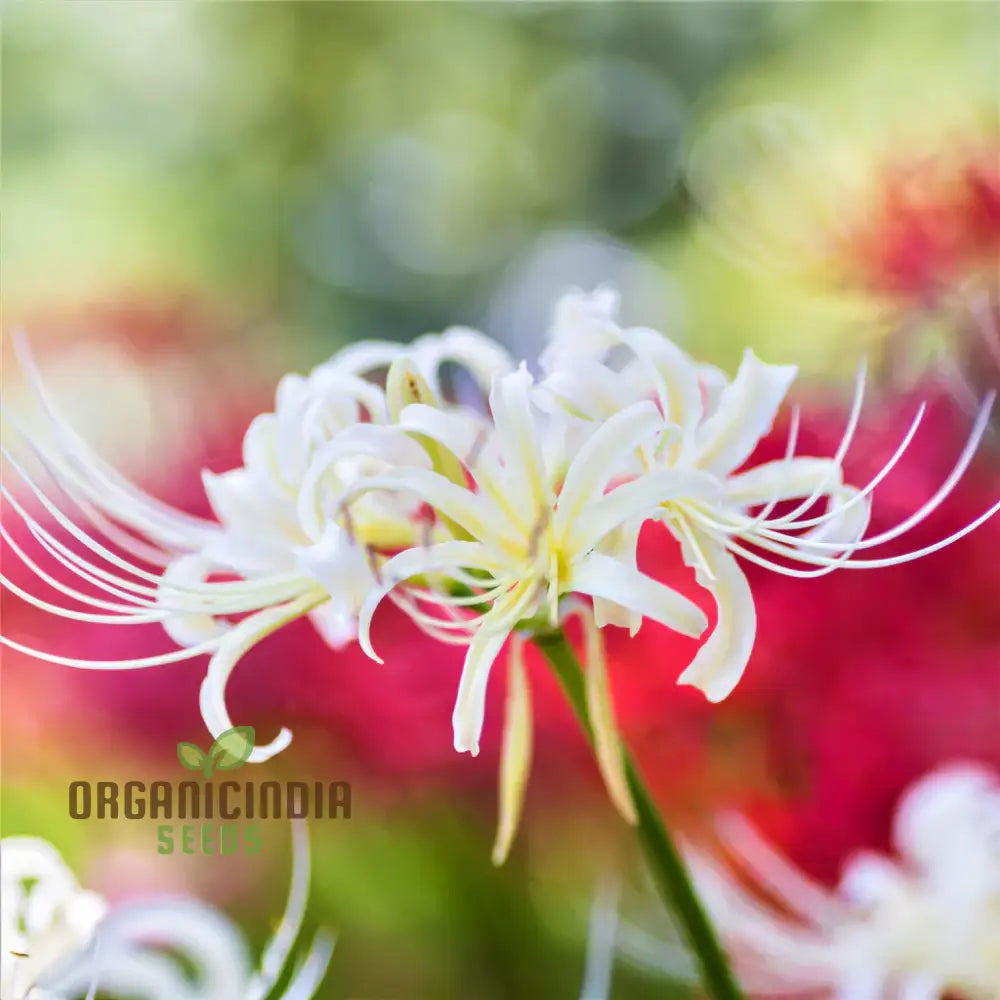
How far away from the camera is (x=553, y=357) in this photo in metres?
0.27

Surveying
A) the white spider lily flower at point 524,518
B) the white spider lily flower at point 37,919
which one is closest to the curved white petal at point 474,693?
the white spider lily flower at point 524,518

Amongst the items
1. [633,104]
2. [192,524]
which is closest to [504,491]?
[192,524]

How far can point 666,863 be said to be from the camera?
257 mm

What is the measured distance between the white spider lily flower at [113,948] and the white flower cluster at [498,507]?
76 mm

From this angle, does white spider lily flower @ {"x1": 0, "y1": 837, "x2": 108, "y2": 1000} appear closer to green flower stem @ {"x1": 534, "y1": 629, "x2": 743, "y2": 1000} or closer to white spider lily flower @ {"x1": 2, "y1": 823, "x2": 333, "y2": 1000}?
white spider lily flower @ {"x1": 2, "y1": 823, "x2": 333, "y2": 1000}

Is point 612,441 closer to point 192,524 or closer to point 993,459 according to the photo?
point 192,524

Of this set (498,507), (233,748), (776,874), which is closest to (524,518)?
(498,507)

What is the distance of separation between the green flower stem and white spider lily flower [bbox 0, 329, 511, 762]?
0.15ft

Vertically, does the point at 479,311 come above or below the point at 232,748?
above

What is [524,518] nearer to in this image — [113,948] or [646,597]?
[646,597]

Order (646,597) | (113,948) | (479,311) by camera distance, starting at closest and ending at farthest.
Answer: (646,597)
(113,948)
(479,311)

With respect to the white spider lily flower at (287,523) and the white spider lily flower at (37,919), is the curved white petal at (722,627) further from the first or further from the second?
the white spider lily flower at (37,919)

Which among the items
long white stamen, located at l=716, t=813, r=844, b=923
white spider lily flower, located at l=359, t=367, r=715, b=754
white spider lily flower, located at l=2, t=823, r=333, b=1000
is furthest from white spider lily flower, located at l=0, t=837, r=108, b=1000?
long white stamen, located at l=716, t=813, r=844, b=923

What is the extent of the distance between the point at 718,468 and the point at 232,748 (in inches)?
6.0
